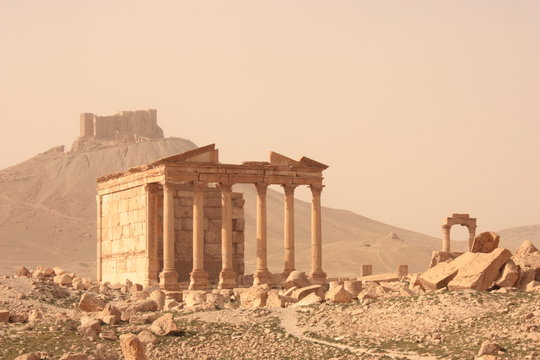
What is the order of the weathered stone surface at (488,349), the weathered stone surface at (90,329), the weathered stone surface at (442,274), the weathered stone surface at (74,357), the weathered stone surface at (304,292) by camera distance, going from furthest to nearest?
the weathered stone surface at (304,292) < the weathered stone surface at (442,274) < the weathered stone surface at (90,329) < the weathered stone surface at (488,349) < the weathered stone surface at (74,357)

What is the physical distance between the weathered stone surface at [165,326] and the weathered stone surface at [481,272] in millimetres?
8077

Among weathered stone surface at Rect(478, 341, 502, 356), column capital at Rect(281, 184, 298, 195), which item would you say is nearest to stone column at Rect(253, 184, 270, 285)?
column capital at Rect(281, 184, 298, 195)

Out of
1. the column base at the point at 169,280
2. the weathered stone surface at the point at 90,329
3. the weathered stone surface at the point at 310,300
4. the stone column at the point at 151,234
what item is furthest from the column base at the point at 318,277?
the weathered stone surface at the point at 90,329

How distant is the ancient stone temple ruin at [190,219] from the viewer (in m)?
51.5

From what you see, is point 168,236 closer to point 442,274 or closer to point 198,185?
point 198,185

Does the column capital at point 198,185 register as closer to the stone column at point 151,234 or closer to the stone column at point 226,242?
the stone column at point 226,242

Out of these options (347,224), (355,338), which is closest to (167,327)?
(355,338)

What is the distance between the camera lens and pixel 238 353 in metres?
32.2

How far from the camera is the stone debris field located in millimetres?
31047

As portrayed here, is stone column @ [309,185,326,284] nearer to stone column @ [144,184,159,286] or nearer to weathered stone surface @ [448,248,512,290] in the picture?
stone column @ [144,184,159,286]

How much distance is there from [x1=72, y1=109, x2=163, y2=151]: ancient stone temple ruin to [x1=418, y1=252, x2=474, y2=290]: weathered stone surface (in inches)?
4219

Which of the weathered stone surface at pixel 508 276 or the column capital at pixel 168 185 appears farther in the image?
the column capital at pixel 168 185

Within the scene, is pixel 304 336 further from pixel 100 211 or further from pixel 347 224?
pixel 347 224

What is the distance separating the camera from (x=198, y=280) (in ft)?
167
